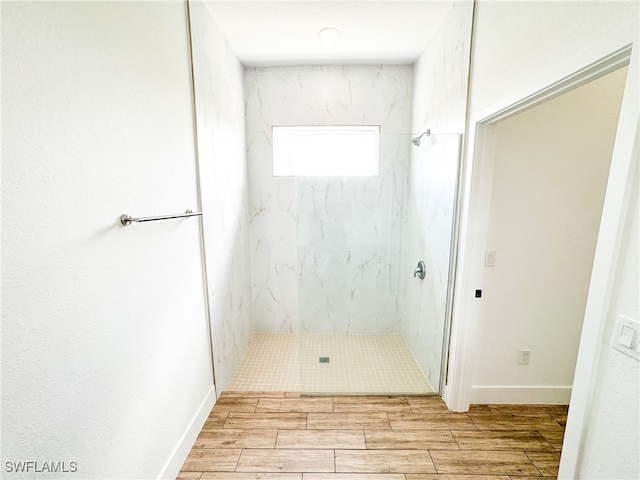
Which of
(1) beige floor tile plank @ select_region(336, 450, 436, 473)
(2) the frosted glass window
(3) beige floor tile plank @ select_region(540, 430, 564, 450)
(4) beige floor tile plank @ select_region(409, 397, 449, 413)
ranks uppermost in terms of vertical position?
(2) the frosted glass window

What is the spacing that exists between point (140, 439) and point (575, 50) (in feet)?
7.80

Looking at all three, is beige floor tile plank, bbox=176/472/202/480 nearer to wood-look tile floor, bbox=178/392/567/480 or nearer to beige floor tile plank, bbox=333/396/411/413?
wood-look tile floor, bbox=178/392/567/480

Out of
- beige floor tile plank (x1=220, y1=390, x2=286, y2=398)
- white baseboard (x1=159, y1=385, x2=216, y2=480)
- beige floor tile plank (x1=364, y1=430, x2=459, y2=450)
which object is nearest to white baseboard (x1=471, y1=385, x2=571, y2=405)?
beige floor tile plank (x1=364, y1=430, x2=459, y2=450)

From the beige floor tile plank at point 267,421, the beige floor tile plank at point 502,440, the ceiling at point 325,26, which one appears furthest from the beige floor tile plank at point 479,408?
the ceiling at point 325,26

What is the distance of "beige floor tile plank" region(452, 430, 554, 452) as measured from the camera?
159 cm

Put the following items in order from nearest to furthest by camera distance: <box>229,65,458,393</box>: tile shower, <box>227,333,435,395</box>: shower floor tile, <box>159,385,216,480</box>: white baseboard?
<box>159,385,216,480</box>: white baseboard, <box>227,333,435,395</box>: shower floor tile, <box>229,65,458,393</box>: tile shower

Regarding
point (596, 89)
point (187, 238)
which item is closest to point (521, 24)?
point (596, 89)

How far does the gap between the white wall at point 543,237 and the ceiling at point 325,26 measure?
1050mm

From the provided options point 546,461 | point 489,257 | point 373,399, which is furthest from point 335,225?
point 546,461

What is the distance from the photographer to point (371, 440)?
1639 mm

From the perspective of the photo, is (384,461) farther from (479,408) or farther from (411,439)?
(479,408)

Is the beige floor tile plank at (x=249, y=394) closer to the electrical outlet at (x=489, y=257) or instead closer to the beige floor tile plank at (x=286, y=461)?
the beige floor tile plank at (x=286, y=461)

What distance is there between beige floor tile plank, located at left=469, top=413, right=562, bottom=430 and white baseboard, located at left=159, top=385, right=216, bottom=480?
183 cm

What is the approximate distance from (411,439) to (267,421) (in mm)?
946
